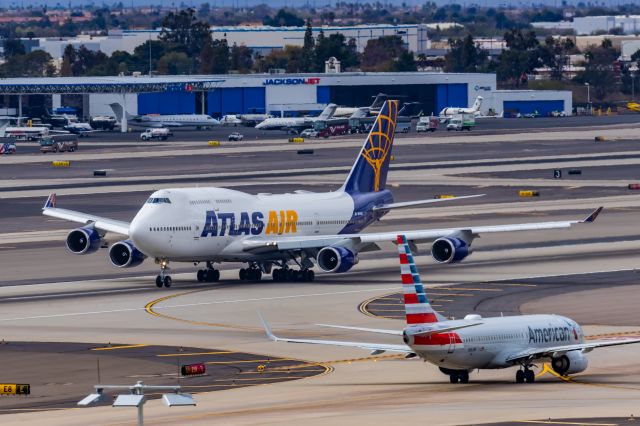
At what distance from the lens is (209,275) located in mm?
88938

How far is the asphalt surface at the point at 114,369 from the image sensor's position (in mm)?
56250

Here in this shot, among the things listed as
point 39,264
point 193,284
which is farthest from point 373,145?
point 39,264

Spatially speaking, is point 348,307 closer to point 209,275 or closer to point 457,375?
point 209,275

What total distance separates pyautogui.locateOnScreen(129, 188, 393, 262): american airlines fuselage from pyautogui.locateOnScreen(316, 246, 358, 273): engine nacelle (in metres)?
3.51

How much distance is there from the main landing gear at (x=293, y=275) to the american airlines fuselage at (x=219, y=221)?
4.28ft

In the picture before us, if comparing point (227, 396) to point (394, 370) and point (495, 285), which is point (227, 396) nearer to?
point (394, 370)

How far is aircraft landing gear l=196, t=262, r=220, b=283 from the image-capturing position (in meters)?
88.8

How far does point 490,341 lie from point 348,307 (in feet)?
75.8

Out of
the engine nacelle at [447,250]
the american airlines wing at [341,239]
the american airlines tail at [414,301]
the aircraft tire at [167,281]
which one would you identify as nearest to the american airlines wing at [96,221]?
the aircraft tire at [167,281]

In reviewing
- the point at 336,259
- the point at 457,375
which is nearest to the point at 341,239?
the point at 336,259

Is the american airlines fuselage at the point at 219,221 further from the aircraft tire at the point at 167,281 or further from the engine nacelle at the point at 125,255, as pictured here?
the engine nacelle at the point at 125,255

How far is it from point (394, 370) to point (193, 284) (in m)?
29.6

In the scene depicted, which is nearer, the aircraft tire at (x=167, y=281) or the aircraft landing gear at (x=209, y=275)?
the aircraft tire at (x=167, y=281)

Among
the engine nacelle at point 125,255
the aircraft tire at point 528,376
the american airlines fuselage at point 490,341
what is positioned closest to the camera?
the american airlines fuselage at point 490,341
